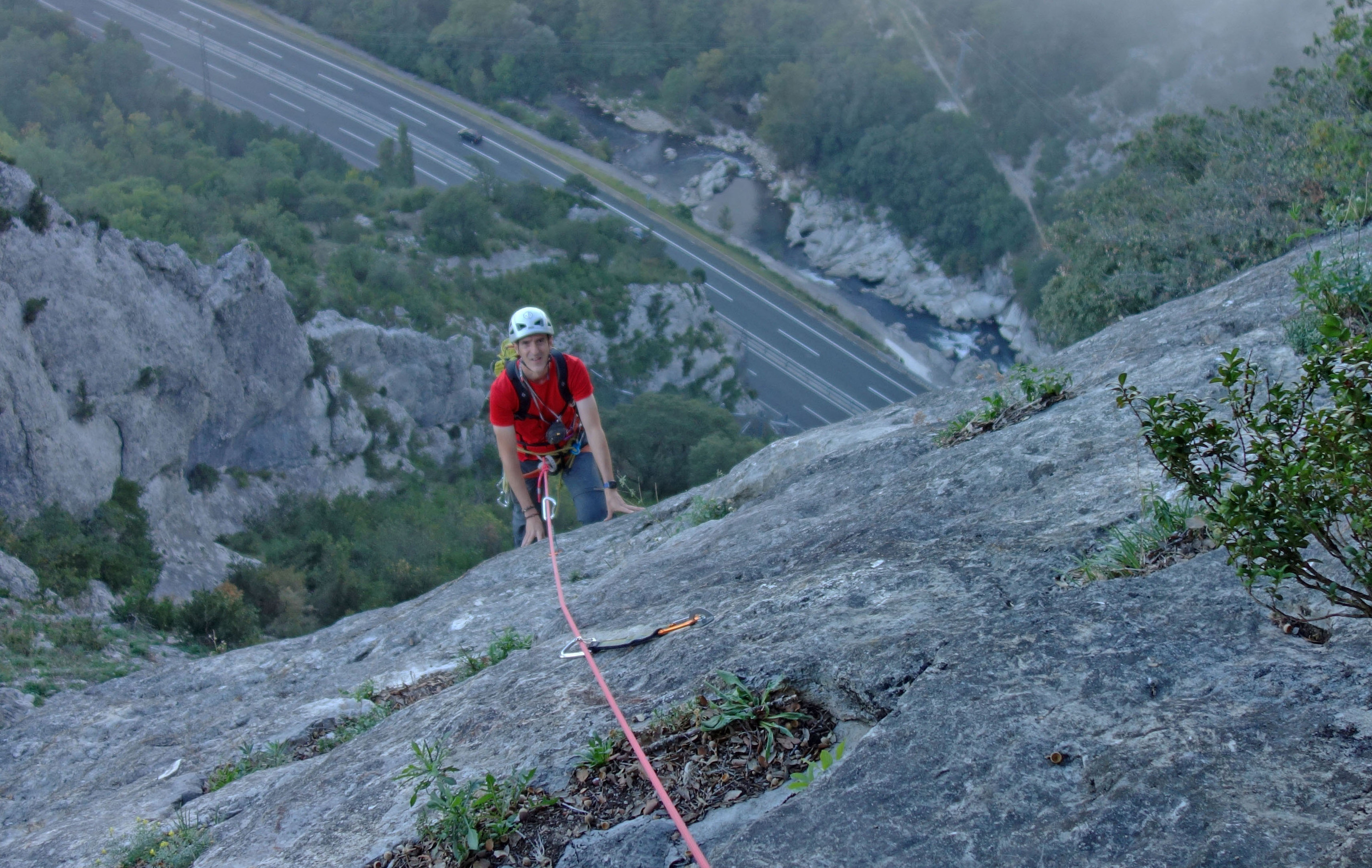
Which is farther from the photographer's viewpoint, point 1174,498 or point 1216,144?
point 1216,144

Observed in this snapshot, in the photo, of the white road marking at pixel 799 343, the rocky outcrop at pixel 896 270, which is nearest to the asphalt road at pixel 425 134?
the white road marking at pixel 799 343

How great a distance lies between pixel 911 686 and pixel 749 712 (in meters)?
0.57

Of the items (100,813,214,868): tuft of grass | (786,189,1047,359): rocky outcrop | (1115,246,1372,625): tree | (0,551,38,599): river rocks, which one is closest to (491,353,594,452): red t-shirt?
(100,813,214,868): tuft of grass

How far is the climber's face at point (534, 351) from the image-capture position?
21.2 feet

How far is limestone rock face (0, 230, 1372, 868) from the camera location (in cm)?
244

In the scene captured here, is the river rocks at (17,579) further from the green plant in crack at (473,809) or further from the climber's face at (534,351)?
the green plant in crack at (473,809)

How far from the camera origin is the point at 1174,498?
376 centimetres

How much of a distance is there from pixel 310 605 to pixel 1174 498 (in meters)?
16.5

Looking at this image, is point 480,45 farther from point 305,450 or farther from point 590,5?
point 305,450

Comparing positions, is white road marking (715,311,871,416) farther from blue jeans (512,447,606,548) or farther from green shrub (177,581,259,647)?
blue jeans (512,447,606,548)

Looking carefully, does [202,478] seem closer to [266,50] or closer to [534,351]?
[534,351]

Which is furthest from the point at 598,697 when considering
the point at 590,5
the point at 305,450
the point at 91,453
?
the point at 590,5

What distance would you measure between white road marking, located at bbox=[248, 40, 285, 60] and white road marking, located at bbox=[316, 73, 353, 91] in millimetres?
2602

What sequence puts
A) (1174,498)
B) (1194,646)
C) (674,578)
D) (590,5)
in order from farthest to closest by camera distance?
(590,5), (674,578), (1174,498), (1194,646)
